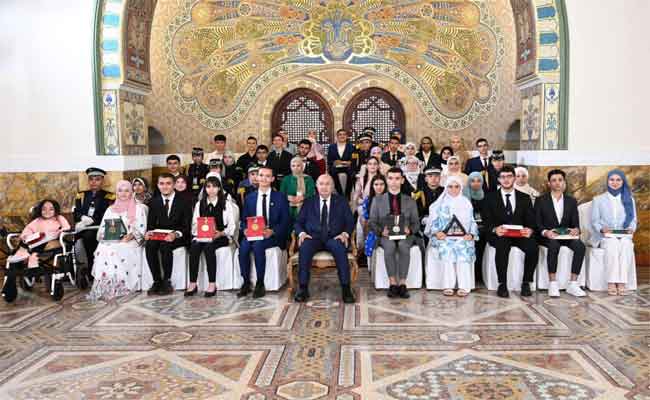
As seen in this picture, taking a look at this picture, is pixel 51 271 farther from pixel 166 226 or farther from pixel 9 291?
pixel 166 226

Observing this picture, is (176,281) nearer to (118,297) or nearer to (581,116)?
(118,297)

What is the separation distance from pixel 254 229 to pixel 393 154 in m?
3.01

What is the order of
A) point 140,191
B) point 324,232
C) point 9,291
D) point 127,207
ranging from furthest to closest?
point 140,191
point 127,207
point 324,232
point 9,291

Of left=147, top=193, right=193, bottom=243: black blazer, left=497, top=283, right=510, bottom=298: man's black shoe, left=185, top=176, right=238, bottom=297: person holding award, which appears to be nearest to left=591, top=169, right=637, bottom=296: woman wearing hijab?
left=497, top=283, right=510, bottom=298: man's black shoe

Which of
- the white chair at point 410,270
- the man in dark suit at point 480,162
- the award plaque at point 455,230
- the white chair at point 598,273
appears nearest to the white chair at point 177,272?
the white chair at point 410,270

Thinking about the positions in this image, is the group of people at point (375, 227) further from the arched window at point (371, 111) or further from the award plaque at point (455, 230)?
the arched window at point (371, 111)

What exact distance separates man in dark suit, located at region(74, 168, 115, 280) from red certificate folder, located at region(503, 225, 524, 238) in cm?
466

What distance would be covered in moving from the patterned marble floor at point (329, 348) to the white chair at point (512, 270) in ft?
0.93

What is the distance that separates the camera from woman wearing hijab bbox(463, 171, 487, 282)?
683 centimetres

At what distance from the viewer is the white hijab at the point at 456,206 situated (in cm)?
643

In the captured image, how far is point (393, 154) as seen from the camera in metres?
8.55

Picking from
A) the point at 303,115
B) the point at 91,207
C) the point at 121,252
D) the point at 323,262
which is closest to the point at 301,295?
the point at 323,262

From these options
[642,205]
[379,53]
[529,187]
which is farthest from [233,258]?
[379,53]

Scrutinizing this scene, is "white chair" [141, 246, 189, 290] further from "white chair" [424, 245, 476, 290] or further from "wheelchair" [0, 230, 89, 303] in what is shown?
"white chair" [424, 245, 476, 290]
